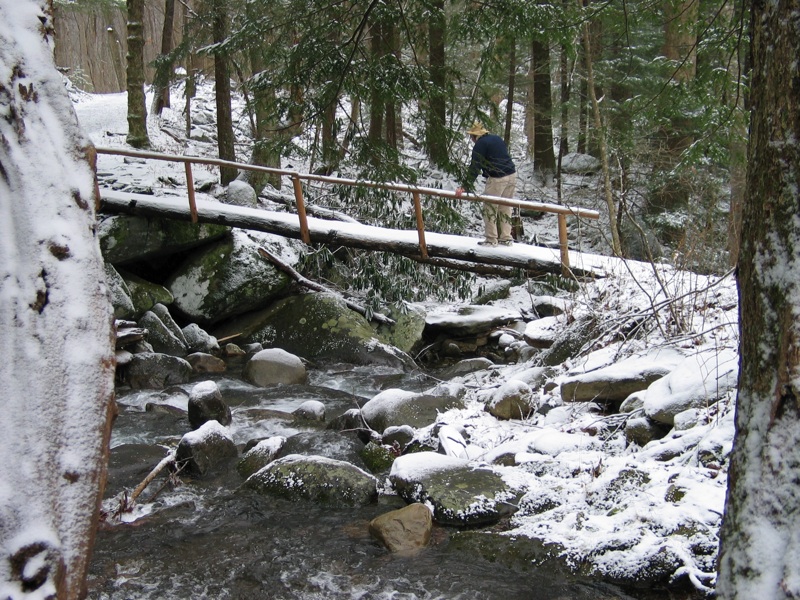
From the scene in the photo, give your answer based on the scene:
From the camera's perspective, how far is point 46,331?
1841mm

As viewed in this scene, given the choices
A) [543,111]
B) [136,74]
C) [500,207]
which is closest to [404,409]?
[500,207]

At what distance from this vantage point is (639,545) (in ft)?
12.0

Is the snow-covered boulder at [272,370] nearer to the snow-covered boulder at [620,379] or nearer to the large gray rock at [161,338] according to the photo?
the large gray rock at [161,338]

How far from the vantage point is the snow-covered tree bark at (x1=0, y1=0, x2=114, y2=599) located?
67.1 inches

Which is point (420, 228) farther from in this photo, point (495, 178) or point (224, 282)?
point (224, 282)

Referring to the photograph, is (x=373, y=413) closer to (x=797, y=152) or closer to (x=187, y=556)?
(x=187, y=556)

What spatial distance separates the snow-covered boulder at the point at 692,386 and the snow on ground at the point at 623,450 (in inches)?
1.1

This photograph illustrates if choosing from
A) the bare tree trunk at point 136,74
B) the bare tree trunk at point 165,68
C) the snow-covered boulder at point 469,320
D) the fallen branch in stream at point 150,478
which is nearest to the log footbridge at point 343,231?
the snow-covered boulder at point 469,320

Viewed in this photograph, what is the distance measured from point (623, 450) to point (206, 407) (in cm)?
385

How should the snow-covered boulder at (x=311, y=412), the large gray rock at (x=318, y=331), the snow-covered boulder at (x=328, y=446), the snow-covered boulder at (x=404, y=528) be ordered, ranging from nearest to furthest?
the snow-covered boulder at (x=404, y=528) < the snow-covered boulder at (x=328, y=446) < the snow-covered boulder at (x=311, y=412) < the large gray rock at (x=318, y=331)

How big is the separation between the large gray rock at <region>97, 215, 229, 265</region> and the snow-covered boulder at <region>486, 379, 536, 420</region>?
648 cm

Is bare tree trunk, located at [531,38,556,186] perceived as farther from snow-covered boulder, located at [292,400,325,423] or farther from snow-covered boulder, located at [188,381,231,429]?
snow-covered boulder, located at [188,381,231,429]

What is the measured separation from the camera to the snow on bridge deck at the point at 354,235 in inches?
376

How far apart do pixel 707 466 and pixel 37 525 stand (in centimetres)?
359
